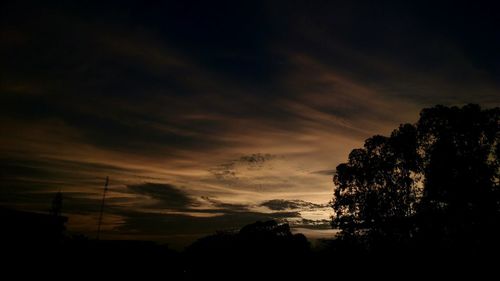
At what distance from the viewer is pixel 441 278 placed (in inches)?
921

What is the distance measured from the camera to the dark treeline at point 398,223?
23578 mm

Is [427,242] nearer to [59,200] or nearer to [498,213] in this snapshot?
[498,213]

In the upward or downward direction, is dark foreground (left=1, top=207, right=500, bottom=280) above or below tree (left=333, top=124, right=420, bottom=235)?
below

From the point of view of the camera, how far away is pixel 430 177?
25.6 metres

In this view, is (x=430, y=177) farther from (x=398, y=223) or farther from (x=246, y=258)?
(x=246, y=258)

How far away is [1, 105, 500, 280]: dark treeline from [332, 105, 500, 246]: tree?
0.07 m

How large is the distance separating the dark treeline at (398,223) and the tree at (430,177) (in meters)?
0.07

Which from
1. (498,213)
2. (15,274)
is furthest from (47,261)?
(498,213)

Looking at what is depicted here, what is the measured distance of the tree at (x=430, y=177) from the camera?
77.3 ft

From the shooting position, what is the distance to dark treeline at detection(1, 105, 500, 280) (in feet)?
77.4

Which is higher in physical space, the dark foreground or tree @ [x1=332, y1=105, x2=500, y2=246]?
tree @ [x1=332, y1=105, x2=500, y2=246]

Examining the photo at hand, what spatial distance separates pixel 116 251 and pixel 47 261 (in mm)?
7594

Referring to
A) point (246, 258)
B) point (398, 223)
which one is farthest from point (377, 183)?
point (246, 258)

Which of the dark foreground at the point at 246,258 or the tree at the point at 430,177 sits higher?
the tree at the point at 430,177
